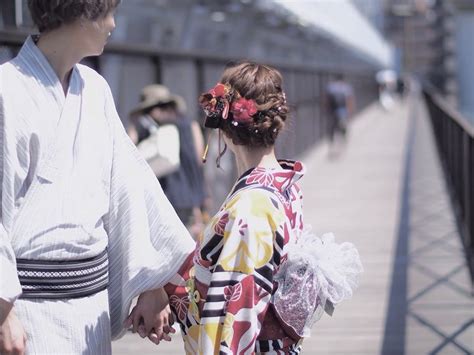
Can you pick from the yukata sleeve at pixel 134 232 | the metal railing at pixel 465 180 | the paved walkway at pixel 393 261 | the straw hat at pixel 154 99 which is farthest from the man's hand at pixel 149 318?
the metal railing at pixel 465 180

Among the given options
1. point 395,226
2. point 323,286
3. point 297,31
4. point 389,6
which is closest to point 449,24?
point 389,6

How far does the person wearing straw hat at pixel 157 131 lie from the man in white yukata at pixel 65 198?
10.3ft

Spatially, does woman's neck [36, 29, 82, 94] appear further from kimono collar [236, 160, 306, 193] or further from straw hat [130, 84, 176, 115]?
straw hat [130, 84, 176, 115]

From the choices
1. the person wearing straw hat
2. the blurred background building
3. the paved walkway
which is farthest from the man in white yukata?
the person wearing straw hat

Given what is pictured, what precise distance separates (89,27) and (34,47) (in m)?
0.13

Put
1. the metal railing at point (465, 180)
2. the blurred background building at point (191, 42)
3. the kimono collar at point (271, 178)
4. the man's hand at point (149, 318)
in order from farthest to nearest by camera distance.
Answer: the metal railing at point (465, 180) < the blurred background building at point (191, 42) < the man's hand at point (149, 318) < the kimono collar at point (271, 178)

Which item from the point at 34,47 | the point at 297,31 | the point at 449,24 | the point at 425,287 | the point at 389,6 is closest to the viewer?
the point at 34,47

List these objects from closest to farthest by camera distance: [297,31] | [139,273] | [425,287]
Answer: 1. [139,273]
2. [425,287]
3. [297,31]

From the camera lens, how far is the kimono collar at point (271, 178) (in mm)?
2355

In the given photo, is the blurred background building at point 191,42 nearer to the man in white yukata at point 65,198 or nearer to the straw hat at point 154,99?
the straw hat at point 154,99

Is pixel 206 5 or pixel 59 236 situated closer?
pixel 59 236

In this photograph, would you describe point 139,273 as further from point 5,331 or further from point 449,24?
point 449,24

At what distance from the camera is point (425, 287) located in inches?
247

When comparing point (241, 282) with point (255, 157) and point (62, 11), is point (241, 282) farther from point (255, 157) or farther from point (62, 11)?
point (62, 11)
